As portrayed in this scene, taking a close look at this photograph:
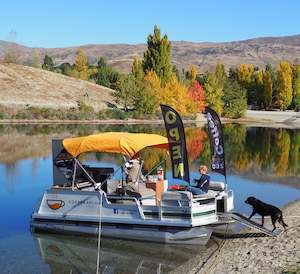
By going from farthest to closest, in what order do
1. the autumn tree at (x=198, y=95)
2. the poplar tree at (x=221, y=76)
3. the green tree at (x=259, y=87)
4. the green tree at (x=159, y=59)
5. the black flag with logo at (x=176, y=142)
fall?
the green tree at (x=259, y=87), the poplar tree at (x=221, y=76), the green tree at (x=159, y=59), the autumn tree at (x=198, y=95), the black flag with logo at (x=176, y=142)

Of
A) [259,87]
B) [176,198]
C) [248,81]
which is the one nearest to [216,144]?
[176,198]

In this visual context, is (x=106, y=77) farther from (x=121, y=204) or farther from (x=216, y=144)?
(x=121, y=204)

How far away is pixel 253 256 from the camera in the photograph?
1536 cm

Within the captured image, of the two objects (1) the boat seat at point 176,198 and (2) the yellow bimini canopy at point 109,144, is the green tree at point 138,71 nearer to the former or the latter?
(2) the yellow bimini canopy at point 109,144

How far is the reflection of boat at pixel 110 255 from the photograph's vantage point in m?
15.9

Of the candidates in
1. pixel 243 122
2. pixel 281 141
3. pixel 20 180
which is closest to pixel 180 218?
pixel 20 180

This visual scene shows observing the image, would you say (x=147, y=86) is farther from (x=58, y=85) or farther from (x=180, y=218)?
(x=180, y=218)

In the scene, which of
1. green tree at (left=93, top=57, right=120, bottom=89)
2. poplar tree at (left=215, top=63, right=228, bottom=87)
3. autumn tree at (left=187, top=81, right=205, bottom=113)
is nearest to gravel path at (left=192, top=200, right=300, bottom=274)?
autumn tree at (left=187, top=81, right=205, bottom=113)

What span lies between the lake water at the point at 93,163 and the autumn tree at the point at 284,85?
62236mm

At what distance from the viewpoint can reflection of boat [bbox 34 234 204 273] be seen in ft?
52.2

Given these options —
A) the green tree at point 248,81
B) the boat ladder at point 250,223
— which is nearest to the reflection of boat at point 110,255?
the boat ladder at point 250,223

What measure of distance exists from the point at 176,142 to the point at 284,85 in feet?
333

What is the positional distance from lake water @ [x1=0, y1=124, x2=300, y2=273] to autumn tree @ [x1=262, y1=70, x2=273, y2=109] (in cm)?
6532

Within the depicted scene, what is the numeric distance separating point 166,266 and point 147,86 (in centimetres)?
7899
